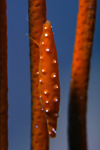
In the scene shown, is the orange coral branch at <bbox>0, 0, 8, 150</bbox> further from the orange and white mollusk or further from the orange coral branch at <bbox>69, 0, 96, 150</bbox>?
the orange coral branch at <bbox>69, 0, 96, 150</bbox>

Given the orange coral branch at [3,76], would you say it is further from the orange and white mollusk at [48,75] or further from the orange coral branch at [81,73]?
the orange coral branch at [81,73]

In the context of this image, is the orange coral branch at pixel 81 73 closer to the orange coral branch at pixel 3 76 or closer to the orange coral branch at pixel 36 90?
the orange coral branch at pixel 36 90

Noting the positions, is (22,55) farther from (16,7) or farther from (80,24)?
(80,24)

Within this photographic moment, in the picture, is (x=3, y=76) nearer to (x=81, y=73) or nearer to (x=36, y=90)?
(x=36, y=90)

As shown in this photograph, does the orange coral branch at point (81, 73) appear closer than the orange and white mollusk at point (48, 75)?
No

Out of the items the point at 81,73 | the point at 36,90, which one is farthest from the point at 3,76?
the point at 81,73

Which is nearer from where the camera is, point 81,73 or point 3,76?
point 3,76

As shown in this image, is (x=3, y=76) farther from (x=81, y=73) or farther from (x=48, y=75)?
(x=81, y=73)

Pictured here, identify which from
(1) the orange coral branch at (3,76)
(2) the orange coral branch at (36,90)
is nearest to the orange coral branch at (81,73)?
(2) the orange coral branch at (36,90)

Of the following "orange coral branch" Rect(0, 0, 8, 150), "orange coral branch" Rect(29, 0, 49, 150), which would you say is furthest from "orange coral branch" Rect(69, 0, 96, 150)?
"orange coral branch" Rect(0, 0, 8, 150)
